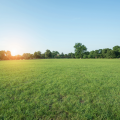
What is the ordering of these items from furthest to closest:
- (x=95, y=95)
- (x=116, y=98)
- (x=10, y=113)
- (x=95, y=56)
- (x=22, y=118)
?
(x=95, y=56), (x=95, y=95), (x=116, y=98), (x=10, y=113), (x=22, y=118)

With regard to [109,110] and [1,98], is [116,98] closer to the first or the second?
[109,110]

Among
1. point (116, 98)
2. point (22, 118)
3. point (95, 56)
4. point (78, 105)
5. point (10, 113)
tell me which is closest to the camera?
point (22, 118)

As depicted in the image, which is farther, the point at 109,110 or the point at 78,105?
the point at 78,105

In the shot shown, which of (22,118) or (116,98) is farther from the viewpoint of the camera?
(116,98)

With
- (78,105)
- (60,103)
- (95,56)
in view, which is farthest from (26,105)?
(95,56)

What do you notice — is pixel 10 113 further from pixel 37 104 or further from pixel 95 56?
pixel 95 56

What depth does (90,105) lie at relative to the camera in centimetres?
248

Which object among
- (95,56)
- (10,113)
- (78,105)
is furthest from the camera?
(95,56)

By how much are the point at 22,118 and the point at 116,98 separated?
3.03m

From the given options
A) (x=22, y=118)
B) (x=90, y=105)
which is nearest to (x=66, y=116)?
(x=90, y=105)

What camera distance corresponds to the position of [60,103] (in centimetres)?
260

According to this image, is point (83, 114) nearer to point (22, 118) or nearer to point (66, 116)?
point (66, 116)

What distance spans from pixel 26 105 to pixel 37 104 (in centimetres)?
32

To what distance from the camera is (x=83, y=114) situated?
213cm
